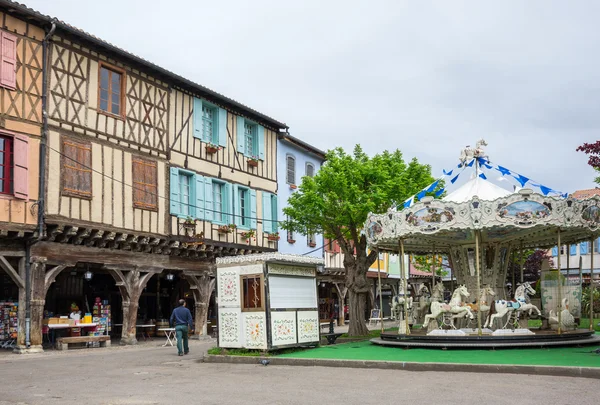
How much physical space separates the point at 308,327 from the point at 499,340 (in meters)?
4.70

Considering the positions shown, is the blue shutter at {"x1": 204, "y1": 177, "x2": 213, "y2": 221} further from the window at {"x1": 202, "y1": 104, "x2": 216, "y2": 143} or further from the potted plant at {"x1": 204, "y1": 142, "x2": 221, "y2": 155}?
the window at {"x1": 202, "y1": 104, "x2": 216, "y2": 143}

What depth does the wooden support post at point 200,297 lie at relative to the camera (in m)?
25.4

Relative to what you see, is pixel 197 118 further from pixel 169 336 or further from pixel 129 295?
pixel 169 336

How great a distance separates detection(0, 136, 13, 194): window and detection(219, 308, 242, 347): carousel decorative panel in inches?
280

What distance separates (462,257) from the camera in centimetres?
1905

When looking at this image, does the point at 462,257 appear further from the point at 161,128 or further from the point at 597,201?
the point at 161,128

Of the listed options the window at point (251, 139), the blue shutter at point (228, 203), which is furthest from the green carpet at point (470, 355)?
the window at point (251, 139)

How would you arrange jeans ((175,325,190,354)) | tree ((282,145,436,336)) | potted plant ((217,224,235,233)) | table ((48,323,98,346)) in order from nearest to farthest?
1. jeans ((175,325,190,354))
2. table ((48,323,98,346))
3. tree ((282,145,436,336))
4. potted plant ((217,224,235,233))

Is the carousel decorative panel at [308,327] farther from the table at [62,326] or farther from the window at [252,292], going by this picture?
the table at [62,326]

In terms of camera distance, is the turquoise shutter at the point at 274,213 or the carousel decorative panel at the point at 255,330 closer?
the carousel decorative panel at the point at 255,330

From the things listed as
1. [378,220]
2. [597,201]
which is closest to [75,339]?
[378,220]

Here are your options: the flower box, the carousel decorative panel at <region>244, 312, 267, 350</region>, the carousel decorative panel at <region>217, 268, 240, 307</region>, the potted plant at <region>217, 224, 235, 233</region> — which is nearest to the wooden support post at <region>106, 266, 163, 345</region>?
the potted plant at <region>217, 224, 235, 233</region>

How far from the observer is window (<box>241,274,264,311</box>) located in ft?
50.8

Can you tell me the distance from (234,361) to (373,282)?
28171 mm
